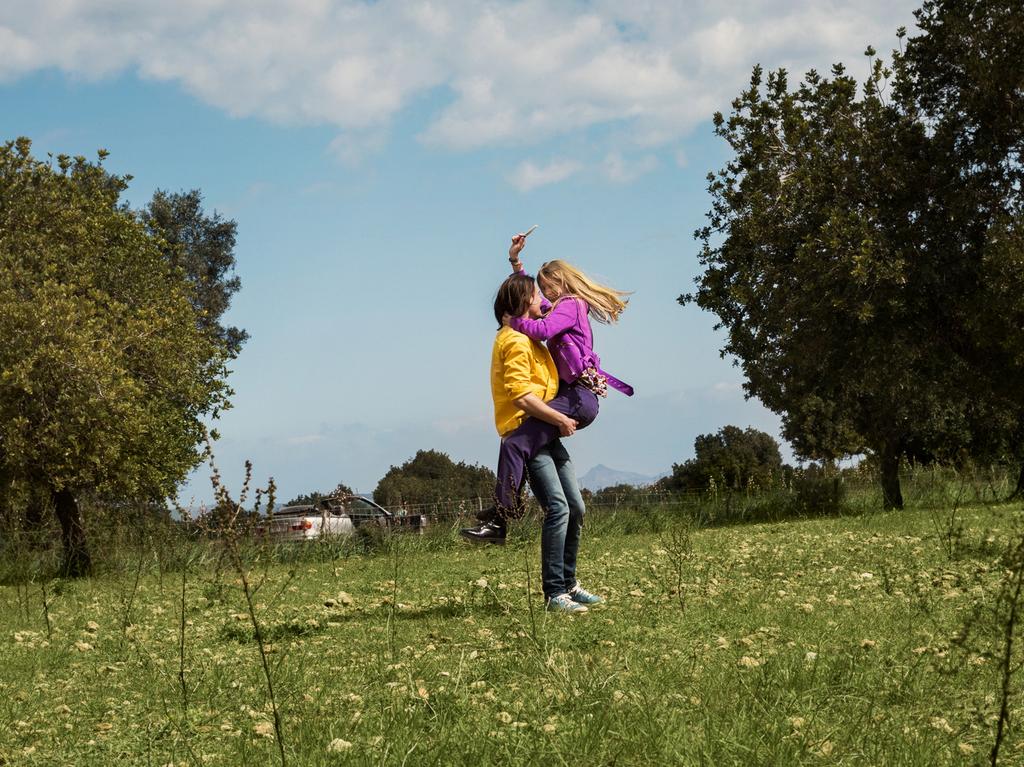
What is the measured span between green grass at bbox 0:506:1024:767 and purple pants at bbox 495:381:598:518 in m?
1.02

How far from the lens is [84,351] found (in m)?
20.5

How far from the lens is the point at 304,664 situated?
22.0ft

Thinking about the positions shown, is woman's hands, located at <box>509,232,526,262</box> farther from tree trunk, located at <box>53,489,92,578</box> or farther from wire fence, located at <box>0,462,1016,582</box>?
tree trunk, located at <box>53,489,92,578</box>

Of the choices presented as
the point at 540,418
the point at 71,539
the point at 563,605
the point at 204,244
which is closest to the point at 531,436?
the point at 540,418

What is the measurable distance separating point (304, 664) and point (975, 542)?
362 inches

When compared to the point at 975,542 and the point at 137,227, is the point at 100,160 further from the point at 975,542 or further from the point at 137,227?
the point at 975,542

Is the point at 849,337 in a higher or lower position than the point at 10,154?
lower

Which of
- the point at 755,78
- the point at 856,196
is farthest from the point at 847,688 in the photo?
the point at 755,78

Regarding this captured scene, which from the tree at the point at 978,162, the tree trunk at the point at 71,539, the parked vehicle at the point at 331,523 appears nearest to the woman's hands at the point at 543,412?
the tree trunk at the point at 71,539

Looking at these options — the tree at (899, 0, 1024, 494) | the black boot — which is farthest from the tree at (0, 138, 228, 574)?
the tree at (899, 0, 1024, 494)

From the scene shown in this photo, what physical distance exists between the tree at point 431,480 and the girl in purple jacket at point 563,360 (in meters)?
67.0

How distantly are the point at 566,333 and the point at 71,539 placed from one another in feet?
49.5

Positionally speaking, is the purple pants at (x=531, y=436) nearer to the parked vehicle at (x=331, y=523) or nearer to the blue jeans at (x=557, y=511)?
the blue jeans at (x=557, y=511)

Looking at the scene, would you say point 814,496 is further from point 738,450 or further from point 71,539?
point 738,450
